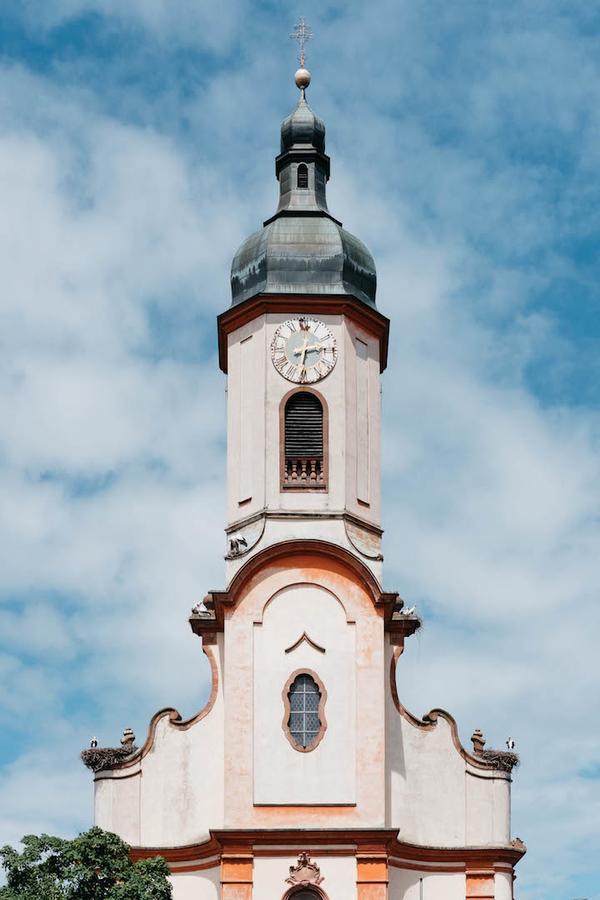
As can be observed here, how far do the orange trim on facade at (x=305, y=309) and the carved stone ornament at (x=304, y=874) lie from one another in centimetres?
1139

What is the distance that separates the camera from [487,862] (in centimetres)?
3622

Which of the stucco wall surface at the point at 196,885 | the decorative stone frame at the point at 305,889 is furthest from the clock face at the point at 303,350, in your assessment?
the decorative stone frame at the point at 305,889

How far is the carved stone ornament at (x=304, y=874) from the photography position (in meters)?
34.4

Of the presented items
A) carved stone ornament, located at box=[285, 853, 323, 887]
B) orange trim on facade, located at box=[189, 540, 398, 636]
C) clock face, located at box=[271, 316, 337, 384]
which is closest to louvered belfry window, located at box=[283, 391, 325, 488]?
clock face, located at box=[271, 316, 337, 384]

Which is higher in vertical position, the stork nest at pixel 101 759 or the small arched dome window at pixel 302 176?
the small arched dome window at pixel 302 176

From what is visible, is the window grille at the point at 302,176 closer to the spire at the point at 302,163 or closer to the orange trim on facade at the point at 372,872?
the spire at the point at 302,163

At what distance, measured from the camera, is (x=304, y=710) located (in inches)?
1404

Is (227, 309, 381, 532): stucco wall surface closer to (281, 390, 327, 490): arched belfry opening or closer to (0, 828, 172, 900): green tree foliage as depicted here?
(281, 390, 327, 490): arched belfry opening

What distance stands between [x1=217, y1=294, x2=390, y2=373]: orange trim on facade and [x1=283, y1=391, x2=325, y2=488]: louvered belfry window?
80.8 inches

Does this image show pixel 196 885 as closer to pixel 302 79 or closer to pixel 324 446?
pixel 324 446

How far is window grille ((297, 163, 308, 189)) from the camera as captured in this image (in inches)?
1607

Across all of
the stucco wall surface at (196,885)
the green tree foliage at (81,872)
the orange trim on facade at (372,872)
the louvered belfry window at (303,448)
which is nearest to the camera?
the green tree foliage at (81,872)

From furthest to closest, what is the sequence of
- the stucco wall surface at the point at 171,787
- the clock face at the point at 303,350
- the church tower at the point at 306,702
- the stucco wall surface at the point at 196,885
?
1. the clock face at the point at 303,350
2. the stucco wall surface at the point at 171,787
3. the stucco wall surface at the point at 196,885
4. the church tower at the point at 306,702

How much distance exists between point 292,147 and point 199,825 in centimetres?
1535
